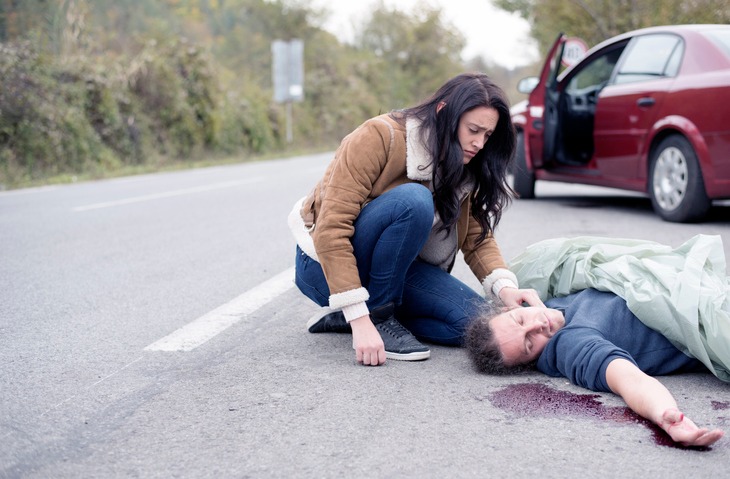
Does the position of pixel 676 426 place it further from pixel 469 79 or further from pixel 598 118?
pixel 598 118

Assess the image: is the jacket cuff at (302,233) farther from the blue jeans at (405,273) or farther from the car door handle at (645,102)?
the car door handle at (645,102)

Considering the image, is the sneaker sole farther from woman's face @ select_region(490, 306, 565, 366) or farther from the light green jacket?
the light green jacket

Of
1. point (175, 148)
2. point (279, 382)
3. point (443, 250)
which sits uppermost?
point (443, 250)

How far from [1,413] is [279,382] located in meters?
0.95

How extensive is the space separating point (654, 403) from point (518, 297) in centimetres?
100

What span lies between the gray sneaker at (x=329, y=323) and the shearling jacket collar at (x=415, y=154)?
80cm

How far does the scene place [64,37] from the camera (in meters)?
18.3

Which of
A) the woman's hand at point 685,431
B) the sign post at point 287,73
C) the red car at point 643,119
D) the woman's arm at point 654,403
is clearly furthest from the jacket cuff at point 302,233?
the sign post at point 287,73

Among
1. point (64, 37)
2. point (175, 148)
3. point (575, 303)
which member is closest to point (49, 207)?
point (575, 303)

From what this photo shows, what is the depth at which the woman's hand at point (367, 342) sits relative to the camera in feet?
11.4

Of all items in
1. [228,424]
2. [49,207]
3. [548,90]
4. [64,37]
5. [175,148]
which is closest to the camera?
[228,424]

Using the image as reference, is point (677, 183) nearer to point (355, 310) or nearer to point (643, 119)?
point (643, 119)

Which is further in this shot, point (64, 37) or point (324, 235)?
point (64, 37)

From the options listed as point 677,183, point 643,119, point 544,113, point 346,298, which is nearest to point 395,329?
point 346,298
